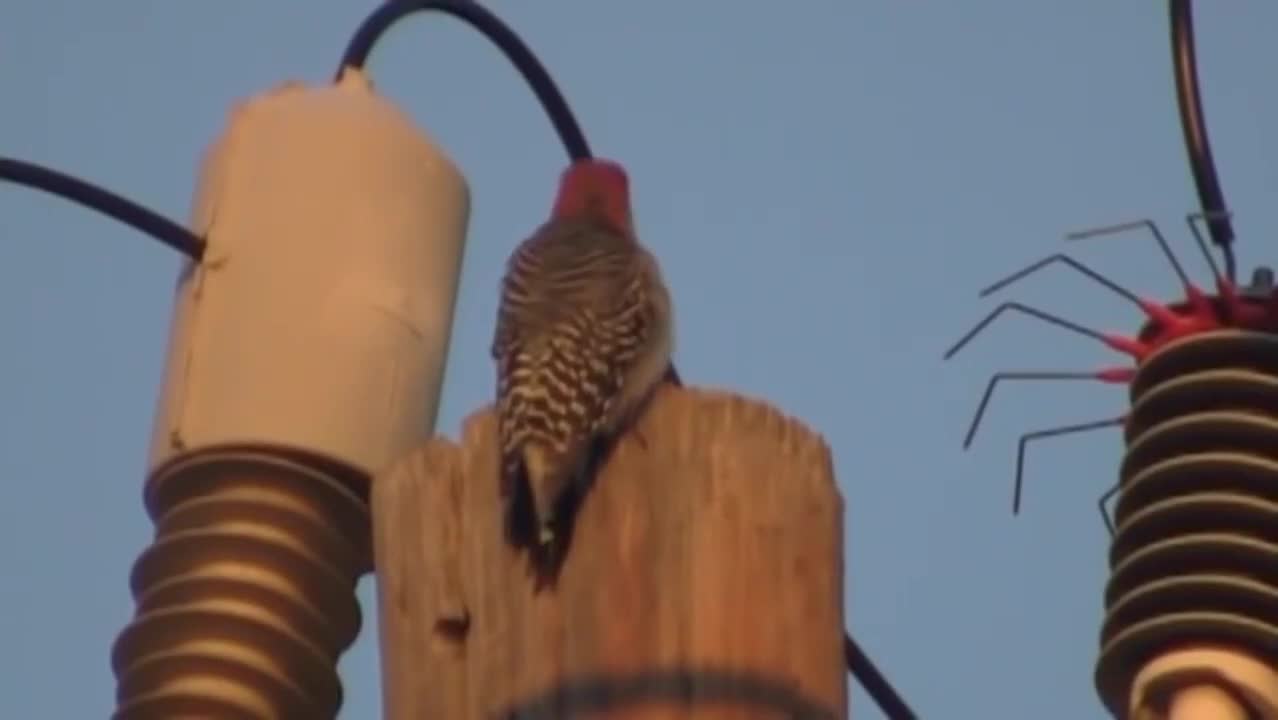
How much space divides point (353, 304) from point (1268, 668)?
57.4 inches

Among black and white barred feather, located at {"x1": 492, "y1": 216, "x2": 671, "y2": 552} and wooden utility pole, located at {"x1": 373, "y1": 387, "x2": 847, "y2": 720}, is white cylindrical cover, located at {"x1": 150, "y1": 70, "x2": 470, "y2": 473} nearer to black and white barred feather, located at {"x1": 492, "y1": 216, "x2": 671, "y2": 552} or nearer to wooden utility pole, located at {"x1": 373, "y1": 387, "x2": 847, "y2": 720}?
black and white barred feather, located at {"x1": 492, "y1": 216, "x2": 671, "y2": 552}

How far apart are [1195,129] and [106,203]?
161 cm

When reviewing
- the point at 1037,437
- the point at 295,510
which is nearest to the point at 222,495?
the point at 295,510

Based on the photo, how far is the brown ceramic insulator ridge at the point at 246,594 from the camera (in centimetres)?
346

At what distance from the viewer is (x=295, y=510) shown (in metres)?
3.73

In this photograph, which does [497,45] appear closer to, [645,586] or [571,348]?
[571,348]

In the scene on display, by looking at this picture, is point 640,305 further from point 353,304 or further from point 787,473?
point 787,473

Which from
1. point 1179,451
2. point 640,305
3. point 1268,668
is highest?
point 640,305

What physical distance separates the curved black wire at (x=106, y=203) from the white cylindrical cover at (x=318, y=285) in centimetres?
3

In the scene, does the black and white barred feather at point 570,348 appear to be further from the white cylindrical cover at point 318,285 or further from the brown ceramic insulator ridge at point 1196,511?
the brown ceramic insulator ridge at point 1196,511

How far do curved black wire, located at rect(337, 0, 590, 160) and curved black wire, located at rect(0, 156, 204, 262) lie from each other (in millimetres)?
493

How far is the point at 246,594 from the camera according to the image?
3.55m

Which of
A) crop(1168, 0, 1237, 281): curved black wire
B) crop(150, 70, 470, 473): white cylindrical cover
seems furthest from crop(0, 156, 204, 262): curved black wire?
crop(1168, 0, 1237, 281): curved black wire

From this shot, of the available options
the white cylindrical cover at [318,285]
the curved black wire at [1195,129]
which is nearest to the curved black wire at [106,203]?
the white cylindrical cover at [318,285]
